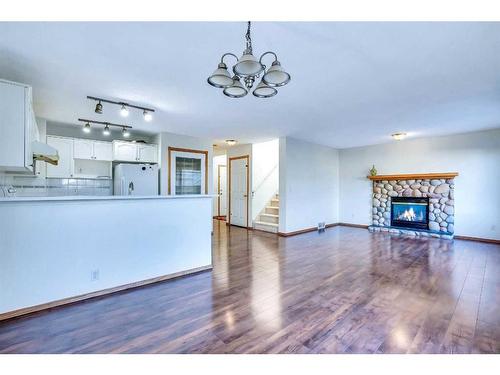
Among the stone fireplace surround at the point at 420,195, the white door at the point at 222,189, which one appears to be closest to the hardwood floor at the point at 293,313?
the stone fireplace surround at the point at 420,195

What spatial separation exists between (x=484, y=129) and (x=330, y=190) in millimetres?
3812

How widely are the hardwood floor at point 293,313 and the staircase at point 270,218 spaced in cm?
262

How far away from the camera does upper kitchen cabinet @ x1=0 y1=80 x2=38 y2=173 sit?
251cm

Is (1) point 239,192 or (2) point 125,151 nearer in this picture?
(2) point 125,151

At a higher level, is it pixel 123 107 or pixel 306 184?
pixel 123 107

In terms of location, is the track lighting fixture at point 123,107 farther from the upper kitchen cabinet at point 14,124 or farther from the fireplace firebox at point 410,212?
the fireplace firebox at point 410,212

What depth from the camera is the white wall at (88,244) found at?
242cm

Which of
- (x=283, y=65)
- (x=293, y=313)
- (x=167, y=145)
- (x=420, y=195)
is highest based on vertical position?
(x=283, y=65)

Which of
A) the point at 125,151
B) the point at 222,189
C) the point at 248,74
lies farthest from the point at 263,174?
the point at 248,74

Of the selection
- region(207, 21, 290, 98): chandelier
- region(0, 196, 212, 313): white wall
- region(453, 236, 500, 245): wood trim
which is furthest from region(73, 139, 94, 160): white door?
region(453, 236, 500, 245): wood trim

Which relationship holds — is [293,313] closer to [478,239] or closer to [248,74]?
[248,74]

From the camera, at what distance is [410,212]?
6.72 metres

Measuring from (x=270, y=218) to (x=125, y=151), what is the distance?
4078 mm

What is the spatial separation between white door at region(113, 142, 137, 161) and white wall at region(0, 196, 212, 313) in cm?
267
